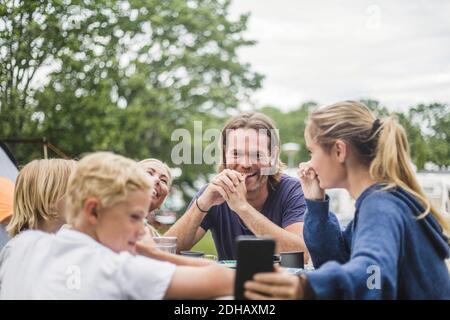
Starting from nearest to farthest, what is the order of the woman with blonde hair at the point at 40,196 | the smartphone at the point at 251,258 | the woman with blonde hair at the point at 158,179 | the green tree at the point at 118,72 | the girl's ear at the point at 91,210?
the smartphone at the point at 251,258 → the girl's ear at the point at 91,210 → the woman with blonde hair at the point at 40,196 → the woman with blonde hair at the point at 158,179 → the green tree at the point at 118,72

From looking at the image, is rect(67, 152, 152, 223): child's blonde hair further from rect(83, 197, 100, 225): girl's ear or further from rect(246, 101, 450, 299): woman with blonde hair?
rect(246, 101, 450, 299): woman with blonde hair

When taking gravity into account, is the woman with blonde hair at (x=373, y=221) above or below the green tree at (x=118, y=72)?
below

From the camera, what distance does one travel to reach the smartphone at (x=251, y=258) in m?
0.92

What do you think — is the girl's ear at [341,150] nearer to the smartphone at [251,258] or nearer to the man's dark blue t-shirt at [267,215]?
the smartphone at [251,258]

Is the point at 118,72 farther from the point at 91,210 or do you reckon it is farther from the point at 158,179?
the point at 91,210

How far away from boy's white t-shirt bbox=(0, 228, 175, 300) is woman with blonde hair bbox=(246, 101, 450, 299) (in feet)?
0.56

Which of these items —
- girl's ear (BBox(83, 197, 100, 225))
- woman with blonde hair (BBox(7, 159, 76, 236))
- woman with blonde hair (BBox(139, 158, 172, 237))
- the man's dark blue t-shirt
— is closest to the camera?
girl's ear (BBox(83, 197, 100, 225))

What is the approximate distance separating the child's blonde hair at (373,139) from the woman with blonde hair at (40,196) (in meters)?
0.73

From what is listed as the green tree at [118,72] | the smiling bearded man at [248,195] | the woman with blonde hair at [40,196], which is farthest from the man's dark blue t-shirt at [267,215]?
the green tree at [118,72]

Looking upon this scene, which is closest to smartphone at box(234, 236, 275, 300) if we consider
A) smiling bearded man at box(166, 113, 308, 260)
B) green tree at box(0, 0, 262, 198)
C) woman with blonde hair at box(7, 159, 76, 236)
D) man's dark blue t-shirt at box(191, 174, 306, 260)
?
woman with blonde hair at box(7, 159, 76, 236)

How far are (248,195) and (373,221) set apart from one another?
3.89 ft

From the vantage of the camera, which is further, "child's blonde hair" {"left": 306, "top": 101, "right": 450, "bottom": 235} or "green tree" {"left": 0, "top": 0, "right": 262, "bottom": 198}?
"green tree" {"left": 0, "top": 0, "right": 262, "bottom": 198}

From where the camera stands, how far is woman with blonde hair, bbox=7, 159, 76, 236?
1548 mm

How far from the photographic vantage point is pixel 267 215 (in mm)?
2254
